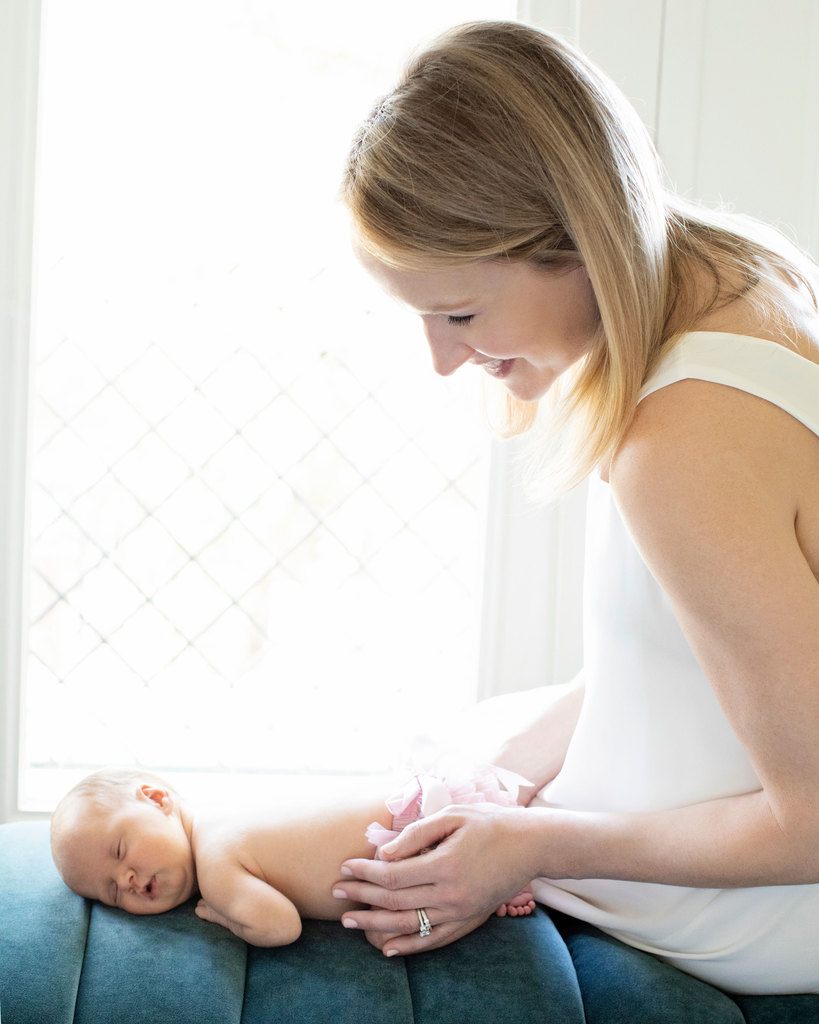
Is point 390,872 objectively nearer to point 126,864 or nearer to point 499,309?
point 126,864

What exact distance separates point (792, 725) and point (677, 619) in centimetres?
17

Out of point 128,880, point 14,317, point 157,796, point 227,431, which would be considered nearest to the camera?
point 128,880

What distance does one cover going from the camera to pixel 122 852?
1.44m

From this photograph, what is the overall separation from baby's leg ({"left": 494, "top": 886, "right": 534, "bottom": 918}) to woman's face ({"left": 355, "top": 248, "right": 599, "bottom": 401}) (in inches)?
27.9

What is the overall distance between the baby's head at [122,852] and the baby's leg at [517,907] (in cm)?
43

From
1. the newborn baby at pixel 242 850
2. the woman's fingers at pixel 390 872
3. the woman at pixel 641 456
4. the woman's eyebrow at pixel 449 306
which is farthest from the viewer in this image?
the newborn baby at pixel 242 850

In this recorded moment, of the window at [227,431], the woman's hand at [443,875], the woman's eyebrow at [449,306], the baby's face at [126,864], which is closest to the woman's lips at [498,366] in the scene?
the woman's eyebrow at [449,306]

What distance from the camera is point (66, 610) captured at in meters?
2.36

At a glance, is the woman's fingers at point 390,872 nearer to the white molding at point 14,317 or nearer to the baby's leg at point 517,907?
the baby's leg at point 517,907

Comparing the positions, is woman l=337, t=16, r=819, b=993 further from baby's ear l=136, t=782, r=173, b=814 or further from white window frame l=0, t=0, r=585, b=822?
white window frame l=0, t=0, r=585, b=822

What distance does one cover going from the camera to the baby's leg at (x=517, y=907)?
143 cm

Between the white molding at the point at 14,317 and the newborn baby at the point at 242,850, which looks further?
the white molding at the point at 14,317

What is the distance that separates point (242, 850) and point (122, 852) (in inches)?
6.4

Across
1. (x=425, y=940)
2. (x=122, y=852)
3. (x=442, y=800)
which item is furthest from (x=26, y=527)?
(x=425, y=940)
